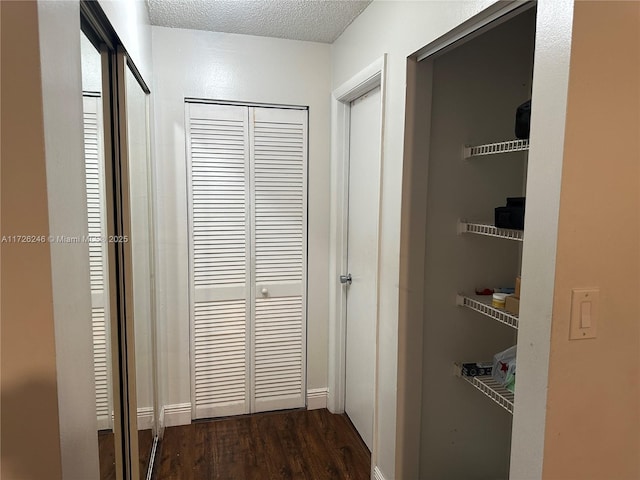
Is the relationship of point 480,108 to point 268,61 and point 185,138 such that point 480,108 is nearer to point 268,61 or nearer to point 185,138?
point 268,61

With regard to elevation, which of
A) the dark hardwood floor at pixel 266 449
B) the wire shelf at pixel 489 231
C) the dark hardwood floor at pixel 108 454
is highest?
the wire shelf at pixel 489 231

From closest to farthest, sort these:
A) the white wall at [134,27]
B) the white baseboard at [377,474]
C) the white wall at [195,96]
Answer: the white wall at [134,27]
the white baseboard at [377,474]
the white wall at [195,96]

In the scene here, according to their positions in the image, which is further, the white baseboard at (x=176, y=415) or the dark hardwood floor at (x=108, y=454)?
the white baseboard at (x=176, y=415)

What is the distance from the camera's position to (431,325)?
201 cm

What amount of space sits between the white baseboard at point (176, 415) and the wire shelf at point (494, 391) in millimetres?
1728

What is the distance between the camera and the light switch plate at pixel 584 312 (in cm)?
112

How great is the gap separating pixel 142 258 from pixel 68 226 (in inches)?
46.6

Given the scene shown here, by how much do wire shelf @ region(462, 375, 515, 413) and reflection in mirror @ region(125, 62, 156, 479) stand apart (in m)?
1.43

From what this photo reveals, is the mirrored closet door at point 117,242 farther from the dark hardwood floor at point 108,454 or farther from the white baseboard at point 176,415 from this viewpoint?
the white baseboard at point 176,415

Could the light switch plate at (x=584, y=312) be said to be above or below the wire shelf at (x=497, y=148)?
below

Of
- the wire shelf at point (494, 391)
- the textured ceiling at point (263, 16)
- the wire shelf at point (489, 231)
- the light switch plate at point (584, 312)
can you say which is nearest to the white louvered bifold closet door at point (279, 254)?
the textured ceiling at point (263, 16)

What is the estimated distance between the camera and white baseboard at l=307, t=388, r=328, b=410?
3002 millimetres

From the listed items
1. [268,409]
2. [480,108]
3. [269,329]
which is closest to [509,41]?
[480,108]

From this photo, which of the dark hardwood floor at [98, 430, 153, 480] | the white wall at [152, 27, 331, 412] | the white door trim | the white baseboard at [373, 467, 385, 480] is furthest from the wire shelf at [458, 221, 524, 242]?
the dark hardwood floor at [98, 430, 153, 480]
